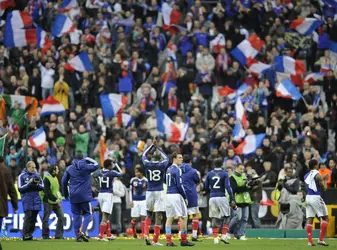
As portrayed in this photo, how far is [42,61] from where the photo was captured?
45.2 meters

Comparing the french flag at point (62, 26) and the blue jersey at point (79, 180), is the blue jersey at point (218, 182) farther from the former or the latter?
the french flag at point (62, 26)

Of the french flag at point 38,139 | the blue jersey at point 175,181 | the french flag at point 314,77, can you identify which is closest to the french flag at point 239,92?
the french flag at point 314,77

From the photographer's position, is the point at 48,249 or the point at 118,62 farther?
the point at 118,62

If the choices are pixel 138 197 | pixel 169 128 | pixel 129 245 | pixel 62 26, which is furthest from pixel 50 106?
pixel 129 245

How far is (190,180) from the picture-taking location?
3344cm

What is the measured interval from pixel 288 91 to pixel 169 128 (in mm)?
5012

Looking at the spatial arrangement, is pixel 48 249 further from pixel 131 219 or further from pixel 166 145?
pixel 166 145

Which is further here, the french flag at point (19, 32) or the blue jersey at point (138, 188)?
the french flag at point (19, 32)

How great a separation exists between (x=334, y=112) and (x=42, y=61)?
464 inches

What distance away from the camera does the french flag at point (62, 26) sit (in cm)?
4688

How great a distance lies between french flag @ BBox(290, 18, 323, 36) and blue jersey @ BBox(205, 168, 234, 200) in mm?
15066

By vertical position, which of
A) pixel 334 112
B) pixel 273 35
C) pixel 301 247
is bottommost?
pixel 301 247

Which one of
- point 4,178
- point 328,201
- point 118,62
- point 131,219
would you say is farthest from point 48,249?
point 118,62

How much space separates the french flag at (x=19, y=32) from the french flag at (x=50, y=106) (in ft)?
13.2
